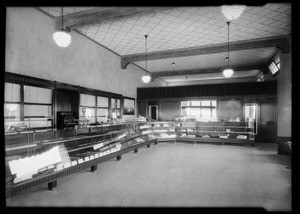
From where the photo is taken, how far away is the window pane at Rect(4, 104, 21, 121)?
4555 millimetres

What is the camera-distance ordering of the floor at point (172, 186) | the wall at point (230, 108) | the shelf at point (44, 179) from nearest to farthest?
the shelf at point (44, 179) < the floor at point (172, 186) < the wall at point (230, 108)

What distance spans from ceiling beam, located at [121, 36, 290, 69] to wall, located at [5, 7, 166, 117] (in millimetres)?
1270

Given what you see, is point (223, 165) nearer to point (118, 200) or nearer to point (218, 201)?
point (218, 201)

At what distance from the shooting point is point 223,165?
552 centimetres

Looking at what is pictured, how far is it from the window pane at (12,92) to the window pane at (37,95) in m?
0.23

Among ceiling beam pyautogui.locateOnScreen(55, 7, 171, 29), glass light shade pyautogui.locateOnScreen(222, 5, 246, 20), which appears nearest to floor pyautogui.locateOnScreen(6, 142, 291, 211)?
glass light shade pyautogui.locateOnScreen(222, 5, 246, 20)

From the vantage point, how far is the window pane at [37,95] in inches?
202

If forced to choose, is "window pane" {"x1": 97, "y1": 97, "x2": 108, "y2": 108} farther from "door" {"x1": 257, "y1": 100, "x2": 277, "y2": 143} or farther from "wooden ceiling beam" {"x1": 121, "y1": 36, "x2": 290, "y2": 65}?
"door" {"x1": 257, "y1": 100, "x2": 277, "y2": 143}

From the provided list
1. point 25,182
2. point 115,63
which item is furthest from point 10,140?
point 115,63

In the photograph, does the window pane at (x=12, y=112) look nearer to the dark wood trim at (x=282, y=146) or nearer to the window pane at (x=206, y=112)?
the dark wood trim at (x=282, y=146)

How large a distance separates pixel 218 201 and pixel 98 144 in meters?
3.18

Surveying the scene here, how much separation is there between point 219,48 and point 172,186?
6731 millimetres

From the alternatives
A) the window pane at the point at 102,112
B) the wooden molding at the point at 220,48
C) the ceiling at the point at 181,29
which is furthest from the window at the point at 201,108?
the window pane at the point at 102,112

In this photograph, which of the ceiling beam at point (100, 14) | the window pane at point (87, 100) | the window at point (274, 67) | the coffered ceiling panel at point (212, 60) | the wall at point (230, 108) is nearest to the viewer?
the ceiling beam at point (100, 14)
